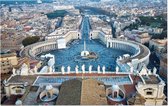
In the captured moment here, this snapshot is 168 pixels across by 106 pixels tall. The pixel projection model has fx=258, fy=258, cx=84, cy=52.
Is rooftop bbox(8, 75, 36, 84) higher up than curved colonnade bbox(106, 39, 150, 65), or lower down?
higher up

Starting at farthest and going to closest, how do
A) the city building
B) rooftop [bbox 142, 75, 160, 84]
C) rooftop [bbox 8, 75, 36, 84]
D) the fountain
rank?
the city building, rooftop [bbox 8, 75, 36, 84], rooftop [bbox 142, 75, 160, 84], the fountain

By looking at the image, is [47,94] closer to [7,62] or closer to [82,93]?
[82,93]

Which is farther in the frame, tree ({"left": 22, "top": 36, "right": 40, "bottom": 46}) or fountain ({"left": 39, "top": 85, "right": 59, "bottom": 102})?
tree ({"left": 22, "top": 36, "right": 40, "bottom": 46})

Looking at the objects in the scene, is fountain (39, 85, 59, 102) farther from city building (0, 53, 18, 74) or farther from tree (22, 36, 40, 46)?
tree (22, 36, 40, 46)

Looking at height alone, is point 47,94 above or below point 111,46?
above

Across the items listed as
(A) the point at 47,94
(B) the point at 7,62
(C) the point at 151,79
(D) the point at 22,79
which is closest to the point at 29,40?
(B) the point at 7,62

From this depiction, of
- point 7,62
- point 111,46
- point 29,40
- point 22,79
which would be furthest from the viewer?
point 29,40

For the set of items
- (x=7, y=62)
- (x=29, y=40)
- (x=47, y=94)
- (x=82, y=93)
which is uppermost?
(x=82, y=93)

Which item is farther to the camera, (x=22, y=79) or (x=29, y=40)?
(x=29, y=40)

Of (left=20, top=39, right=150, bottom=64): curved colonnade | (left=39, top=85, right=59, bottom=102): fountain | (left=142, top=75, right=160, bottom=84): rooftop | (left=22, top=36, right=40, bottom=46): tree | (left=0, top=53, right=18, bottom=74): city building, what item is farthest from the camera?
(left=22, top=36, right=40, bottom=46): tree

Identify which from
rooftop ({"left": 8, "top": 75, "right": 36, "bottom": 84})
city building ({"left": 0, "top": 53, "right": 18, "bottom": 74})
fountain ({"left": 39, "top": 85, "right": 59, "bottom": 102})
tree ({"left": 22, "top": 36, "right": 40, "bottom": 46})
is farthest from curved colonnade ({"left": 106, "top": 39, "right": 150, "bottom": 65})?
fountain ({"left": 39, "top": 85, "right": 59, "bottom": 102})

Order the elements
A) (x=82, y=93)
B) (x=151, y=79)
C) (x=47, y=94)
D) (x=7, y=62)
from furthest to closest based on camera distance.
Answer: (x=7, y=62) → (x=151, y=79) → (x=47, y=94) → (x=82, y=93)

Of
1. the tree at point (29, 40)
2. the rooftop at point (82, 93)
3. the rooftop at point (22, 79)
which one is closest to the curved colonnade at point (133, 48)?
the tree at point (29, 40)
